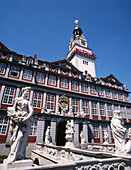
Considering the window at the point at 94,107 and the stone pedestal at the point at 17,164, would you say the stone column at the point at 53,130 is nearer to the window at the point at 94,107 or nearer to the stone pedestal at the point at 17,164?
the window at the point at 94,107

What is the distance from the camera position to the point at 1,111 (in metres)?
16.1

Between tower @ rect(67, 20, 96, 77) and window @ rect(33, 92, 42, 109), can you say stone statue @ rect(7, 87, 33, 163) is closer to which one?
window @ rect(33, 92, 42, 109)

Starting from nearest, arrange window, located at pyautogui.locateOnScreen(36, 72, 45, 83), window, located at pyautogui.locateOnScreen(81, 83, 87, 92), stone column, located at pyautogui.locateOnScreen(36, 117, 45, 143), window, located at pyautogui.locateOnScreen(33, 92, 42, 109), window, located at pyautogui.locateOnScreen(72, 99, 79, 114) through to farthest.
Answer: stone column, located at pyautogui.locateOnScreen(36, 117, 45, 143) → window, located at pyautogui.locateOnScreen(33, 92, 42, 109) → window, located at pyautogui.locateOnScreen(36, 72, 45, 83) → window, located at pyautogui.locateOnScreen(72, 99, 79, 114) → window, located at pyautogui.locateOnScreen(81, 83, 87, 92)

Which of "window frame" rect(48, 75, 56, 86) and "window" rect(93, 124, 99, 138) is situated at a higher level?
"window frame" rect(48, 75, 56, 86)

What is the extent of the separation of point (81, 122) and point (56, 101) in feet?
18.8

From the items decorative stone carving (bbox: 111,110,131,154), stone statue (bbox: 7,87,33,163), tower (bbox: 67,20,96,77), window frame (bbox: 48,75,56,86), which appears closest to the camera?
stone statue (bbox: 7,87,33,163)

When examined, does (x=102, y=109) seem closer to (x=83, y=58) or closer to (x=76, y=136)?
(x=76, y=136)

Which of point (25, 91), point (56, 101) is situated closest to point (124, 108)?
point (56, 101)

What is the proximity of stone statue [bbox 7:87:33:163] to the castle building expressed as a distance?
13159 mm

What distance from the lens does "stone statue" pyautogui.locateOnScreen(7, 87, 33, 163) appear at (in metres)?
4.11

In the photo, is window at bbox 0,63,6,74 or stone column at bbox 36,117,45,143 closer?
stone column at bbox 36,117,45,143

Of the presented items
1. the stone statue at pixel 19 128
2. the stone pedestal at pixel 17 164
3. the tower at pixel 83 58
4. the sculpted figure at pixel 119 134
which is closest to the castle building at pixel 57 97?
the tower at pixel 83 58

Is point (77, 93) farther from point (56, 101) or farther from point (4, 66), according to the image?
point (4, 66)

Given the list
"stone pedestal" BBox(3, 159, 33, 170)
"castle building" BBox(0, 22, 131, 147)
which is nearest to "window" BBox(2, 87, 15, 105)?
"castle building" BBox(0, 22, 131, 147)
